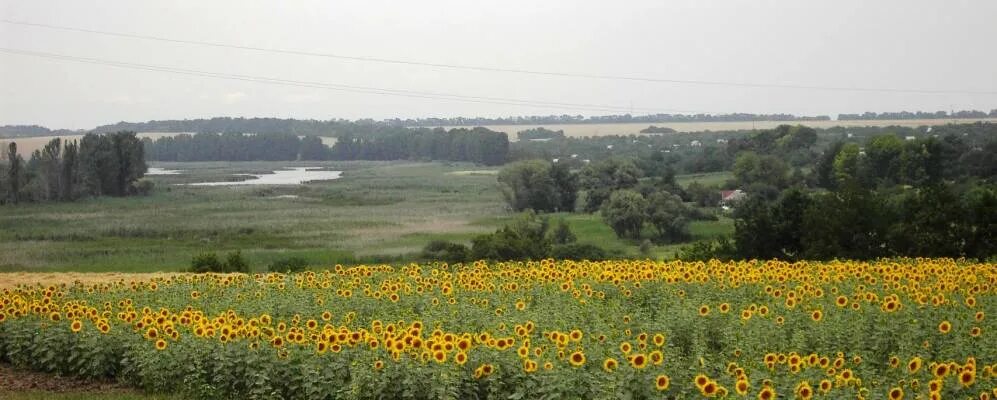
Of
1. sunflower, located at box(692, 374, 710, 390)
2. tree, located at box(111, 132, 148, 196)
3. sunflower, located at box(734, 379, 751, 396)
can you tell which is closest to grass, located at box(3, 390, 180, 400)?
sunflower, located at box(692, 374, 710, 390)

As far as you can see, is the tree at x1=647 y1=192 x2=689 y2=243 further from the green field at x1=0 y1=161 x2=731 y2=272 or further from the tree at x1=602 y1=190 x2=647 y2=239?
the green field at x1=0 y1=161 x2=731 y2=272

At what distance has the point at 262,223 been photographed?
51.8 m

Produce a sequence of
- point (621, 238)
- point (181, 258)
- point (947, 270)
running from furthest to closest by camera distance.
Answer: point (621, 238) < point (181, 258) < point (947, 270)

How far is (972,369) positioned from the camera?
365 inches

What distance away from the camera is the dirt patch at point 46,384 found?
41.2 ft

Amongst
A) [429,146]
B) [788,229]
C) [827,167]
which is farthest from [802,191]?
[429,146]

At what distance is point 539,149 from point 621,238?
22.0 m

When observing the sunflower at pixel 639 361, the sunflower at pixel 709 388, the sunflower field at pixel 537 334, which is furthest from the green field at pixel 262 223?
the sunflower at pixel 709 388

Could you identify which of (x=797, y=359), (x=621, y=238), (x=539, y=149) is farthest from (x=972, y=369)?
(x=539, y=149)

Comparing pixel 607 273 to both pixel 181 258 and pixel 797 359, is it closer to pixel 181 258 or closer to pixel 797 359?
pixel 797 359

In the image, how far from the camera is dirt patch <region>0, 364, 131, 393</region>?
12555 mm

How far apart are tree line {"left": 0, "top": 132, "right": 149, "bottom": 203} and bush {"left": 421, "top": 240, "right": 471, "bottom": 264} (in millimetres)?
15209

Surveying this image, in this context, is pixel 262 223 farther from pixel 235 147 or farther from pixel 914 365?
pixel 914 365

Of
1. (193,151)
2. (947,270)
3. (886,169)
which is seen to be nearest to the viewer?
(947,270)
